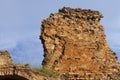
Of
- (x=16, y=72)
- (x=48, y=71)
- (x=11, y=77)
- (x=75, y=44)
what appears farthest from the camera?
(x=75, y=44)

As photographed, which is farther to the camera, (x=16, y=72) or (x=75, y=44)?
(x=75, y=44)

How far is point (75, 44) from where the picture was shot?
69.7 feet

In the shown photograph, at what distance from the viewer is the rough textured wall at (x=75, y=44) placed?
68.7ft

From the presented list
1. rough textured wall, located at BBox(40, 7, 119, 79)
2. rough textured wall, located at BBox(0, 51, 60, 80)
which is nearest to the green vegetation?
rough textured wall, located at BBox(0, 51, 60, 80)

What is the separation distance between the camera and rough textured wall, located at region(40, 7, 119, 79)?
68.7 ft

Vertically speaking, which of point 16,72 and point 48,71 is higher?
point 48,71

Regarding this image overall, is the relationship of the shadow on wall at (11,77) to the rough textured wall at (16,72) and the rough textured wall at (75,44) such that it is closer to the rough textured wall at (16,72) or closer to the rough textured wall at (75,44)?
the rough textured wall at (16,72)

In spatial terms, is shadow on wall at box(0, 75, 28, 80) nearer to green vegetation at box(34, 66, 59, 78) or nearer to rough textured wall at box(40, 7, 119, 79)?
green vegetation at box(34, 66, 59, 78)

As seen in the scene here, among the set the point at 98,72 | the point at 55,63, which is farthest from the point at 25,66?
the point at 98,72

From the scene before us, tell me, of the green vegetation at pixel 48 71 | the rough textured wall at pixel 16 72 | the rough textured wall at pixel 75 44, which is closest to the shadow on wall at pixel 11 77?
the rough textured wall at pixel 16 72

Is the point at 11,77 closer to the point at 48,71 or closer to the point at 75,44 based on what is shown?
the point at 48,71

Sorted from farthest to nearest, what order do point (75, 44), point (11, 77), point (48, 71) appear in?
point (75, 44)
point (48, 71)
point (11, 77)

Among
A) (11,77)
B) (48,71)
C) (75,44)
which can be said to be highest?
(75,44)

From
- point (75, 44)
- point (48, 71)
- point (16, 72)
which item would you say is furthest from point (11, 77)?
point (75, 44)
